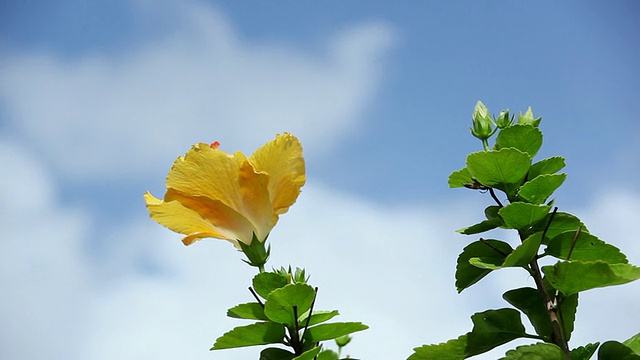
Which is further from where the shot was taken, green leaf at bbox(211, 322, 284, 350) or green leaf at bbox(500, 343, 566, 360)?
green leaf at bbox(211, 322, 284, 350)

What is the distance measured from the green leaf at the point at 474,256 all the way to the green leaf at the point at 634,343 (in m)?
0.25

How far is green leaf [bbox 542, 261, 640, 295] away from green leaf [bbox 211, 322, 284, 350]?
0.48 m

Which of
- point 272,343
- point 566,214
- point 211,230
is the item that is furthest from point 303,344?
point 566,214

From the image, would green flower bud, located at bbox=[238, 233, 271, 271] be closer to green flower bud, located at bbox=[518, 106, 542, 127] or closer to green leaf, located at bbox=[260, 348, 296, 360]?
green leaf, located at bbox=[260, 348, 296, 360]

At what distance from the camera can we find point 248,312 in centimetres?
112

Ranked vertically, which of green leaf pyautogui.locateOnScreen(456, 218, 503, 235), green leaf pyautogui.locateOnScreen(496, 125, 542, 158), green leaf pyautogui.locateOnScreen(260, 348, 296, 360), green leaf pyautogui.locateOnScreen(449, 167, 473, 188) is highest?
green leaf pyautogui.locateOnScreen(496, 125, 542, 158)

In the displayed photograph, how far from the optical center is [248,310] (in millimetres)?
1118

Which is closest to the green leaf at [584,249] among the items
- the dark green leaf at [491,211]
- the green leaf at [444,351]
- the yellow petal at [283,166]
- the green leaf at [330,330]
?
the dark green leaf at [491,211]

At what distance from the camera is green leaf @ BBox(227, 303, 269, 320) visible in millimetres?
1110

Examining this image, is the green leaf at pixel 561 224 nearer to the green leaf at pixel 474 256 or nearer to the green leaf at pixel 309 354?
the green leaf at pixel 474 256

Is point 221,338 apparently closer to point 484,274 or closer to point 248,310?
point 248,310

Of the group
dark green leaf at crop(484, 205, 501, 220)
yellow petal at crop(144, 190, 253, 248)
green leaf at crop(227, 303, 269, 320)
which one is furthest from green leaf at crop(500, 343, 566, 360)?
yellow petal at crop(144, 190, 253, 248)

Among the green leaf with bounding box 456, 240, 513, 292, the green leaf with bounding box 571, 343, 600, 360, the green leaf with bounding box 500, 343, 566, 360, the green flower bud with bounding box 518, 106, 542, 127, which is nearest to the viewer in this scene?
the green leaf with bounding box 500, 343, 566, 360

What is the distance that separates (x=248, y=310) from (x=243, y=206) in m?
0.21
